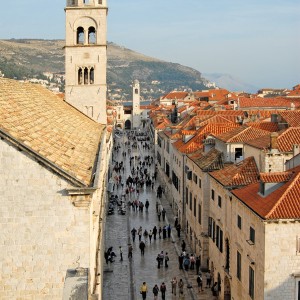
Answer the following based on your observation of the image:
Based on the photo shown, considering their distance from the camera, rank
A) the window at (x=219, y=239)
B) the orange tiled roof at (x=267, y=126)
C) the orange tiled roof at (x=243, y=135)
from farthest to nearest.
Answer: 1. the orange tiled roof at (x=267, y=126)
2. the orange tiled roof at (x=243, y=135)
3. the window at (x=219, y=239)

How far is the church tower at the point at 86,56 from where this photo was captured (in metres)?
41.7

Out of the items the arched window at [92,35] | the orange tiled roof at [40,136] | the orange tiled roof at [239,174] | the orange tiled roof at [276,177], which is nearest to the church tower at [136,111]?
the arched window at [92,35]

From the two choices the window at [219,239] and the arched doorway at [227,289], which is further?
the window at [219,239]

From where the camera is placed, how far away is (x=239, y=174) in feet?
94.3

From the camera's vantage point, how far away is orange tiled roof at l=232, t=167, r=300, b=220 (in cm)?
2112

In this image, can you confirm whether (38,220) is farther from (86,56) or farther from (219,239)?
(86,56)

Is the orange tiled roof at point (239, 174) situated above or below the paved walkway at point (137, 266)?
above

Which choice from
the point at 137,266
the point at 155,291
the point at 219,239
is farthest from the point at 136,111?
the point at 155,291

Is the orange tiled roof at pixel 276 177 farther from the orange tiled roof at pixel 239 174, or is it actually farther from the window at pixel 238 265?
the orange tiled roof at pixel 239 174

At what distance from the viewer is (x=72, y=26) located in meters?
41.7

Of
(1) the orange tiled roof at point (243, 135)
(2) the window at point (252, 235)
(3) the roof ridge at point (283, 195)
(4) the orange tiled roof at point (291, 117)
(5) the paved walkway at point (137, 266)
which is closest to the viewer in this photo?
(3) the roof ridge at point (283, 195)

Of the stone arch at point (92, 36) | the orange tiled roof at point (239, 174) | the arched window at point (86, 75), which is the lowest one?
the orange tiled roof at point (239, 174)

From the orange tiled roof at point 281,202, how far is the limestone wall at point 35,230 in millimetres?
9506

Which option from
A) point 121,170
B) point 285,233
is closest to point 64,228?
point 285,233
